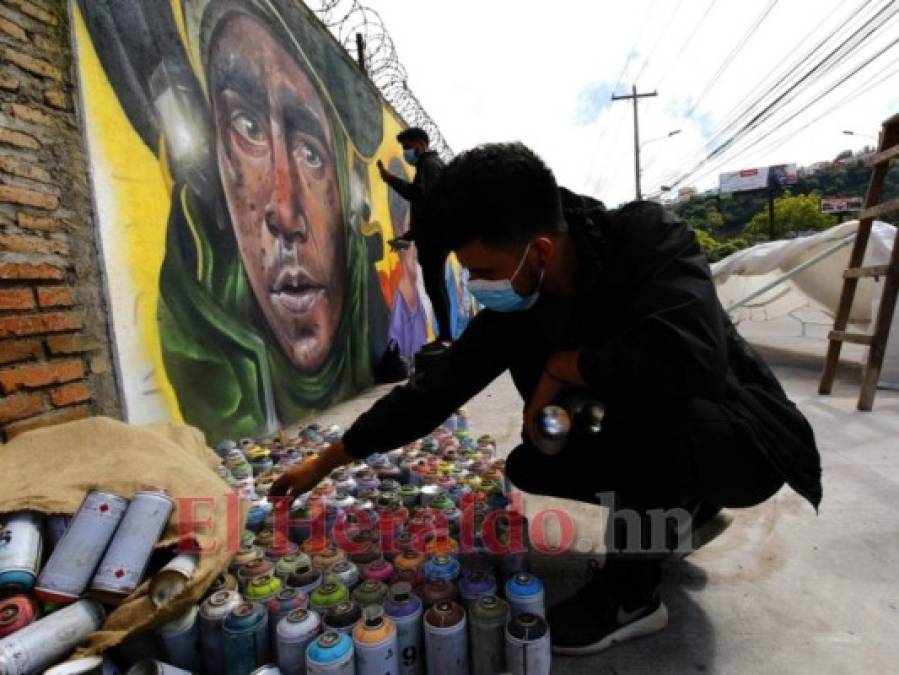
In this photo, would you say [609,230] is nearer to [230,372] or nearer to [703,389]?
[703,389]

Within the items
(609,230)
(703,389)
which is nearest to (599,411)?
(703,389)

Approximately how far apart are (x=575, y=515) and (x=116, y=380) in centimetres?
206

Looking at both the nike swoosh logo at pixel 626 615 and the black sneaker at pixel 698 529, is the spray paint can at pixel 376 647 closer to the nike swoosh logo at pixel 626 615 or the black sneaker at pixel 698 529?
the nike swoosh logo at pixel 626 615

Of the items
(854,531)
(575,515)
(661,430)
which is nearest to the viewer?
(661,430)

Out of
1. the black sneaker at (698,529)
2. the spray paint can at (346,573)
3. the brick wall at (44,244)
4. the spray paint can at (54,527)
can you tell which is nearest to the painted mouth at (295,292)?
the brick wall at (44,244)

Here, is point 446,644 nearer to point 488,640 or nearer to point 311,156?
point 488,640

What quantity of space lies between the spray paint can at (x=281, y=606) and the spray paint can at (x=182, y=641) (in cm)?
18

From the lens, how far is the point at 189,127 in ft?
Result: 9.29

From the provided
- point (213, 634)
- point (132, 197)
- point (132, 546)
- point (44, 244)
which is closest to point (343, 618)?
point (213, 634)

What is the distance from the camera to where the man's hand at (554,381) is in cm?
135

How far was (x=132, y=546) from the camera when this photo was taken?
1.29 metres

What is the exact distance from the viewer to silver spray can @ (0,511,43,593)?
122 centimetres

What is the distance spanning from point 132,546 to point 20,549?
0.26 m

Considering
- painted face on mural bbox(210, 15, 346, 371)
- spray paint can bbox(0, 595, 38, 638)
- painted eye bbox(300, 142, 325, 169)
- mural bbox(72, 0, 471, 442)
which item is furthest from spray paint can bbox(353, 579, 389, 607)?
painted eye bbox(300, 142, 325, 169)
